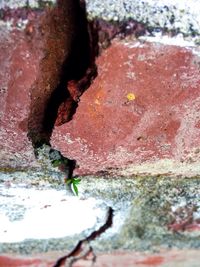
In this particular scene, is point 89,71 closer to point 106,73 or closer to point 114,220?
point 106,73

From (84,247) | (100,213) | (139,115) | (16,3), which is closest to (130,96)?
(139,115)

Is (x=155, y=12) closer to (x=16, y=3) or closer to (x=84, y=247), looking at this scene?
(x=16, y=3)

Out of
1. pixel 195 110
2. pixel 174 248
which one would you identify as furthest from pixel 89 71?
pixel 174 248

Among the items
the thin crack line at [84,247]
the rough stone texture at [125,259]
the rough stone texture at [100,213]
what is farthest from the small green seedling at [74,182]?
the rough stone texture at [125,259]

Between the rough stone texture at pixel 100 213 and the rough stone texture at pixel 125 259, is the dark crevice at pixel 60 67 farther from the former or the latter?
the rough stone texture at pixel 125 259

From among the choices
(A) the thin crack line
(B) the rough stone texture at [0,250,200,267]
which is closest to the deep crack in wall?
(A) the thin crack line

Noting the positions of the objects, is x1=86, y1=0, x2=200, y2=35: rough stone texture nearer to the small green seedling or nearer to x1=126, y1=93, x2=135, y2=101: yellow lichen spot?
x1=126, y1=93, x2=135, y2=101: yellow lichen spot
